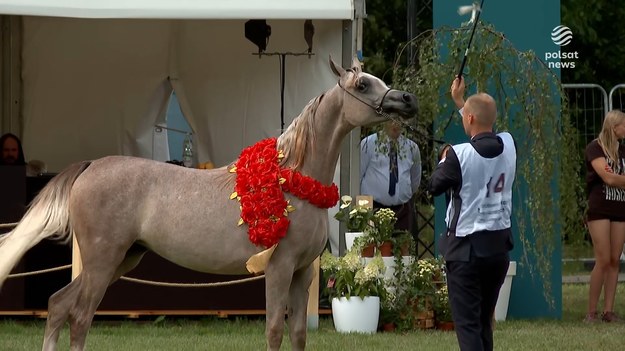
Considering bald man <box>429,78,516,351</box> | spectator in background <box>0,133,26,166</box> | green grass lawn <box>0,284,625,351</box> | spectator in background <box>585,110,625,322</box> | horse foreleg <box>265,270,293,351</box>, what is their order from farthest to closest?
spectator in background <box>585,110,625,322</box> → spectator in background <box>0,133,26,166</box> → green grass lawn <box>0,284,625,351</box> → horse foreleg <box>265,270,293,351</box> → bald man <box>429,78,516,351</box>

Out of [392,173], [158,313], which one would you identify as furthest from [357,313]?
[392,173]

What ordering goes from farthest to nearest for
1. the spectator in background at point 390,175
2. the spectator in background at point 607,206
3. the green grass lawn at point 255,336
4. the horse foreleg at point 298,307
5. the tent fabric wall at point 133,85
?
the tent fabric wall at point 133,85 < the spectator in background at point 390,175 < the spectator in background at point 607,206 < the green grass lawn at point 255,336 < the horse foreleg at point 298,307

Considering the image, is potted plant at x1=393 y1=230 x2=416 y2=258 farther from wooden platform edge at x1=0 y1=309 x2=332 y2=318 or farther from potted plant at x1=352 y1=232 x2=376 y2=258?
wooden platform edge at x1=0 y1=309 x2=332 y2=318

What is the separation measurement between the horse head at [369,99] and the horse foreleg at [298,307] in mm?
945

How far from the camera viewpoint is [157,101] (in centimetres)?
1145

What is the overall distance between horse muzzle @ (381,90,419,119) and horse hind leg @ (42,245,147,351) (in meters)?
1.86

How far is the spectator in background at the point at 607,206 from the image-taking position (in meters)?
10.4

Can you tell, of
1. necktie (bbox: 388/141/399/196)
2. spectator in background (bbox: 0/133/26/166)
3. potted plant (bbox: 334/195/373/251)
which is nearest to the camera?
potted plant (bbox: 334/195/373/251)

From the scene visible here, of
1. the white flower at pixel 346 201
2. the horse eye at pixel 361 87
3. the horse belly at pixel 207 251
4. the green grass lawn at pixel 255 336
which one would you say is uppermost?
the horse eye at pixel 361 87

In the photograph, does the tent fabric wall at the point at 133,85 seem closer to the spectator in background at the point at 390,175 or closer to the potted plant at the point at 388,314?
the spectator in background at the point at 390,175

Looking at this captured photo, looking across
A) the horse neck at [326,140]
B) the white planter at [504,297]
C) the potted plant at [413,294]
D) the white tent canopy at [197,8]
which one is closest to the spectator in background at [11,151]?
the white tent canopy at [197,8]

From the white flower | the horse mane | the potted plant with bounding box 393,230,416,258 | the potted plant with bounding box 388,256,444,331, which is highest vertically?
the horse mane

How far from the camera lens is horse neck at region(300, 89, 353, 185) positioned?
7270mm

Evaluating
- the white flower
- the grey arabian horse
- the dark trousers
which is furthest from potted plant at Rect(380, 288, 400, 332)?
the dark trousers
